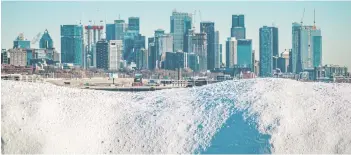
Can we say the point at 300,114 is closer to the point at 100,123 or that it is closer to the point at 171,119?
the point at 171,119

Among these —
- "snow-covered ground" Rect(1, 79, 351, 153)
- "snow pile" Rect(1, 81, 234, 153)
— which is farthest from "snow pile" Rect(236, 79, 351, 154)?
"snow pile" Rect(1, 81, 234, 153)

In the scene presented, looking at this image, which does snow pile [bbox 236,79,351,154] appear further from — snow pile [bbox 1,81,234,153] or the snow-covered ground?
snow pile [bbox 1,81,234,153]

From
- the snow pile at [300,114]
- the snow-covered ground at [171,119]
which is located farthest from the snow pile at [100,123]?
the snow pile at [300,114]

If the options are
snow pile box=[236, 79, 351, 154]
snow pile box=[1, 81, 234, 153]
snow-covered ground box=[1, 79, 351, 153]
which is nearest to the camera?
snow pile box=[236, 79, 351, 154]

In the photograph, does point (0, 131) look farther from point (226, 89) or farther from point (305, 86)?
point (305, 86)

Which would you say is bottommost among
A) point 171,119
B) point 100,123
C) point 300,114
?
point 100,123

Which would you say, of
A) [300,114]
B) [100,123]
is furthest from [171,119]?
[300,114]

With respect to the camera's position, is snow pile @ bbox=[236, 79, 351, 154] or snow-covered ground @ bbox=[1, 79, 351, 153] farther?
snow-covered ground @ bbox=[1, 79, 351, 153]

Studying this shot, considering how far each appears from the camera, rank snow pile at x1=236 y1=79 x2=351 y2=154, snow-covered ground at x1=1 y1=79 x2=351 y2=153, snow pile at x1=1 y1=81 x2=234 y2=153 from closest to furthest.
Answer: snow pile at x1=236 y1=79 x2=351 y2=154 < snow-covered ground at x1=1 y1=79 x2=351 y2=153 < snow pile at x1=1 y1=81 x2=234 y2=153
